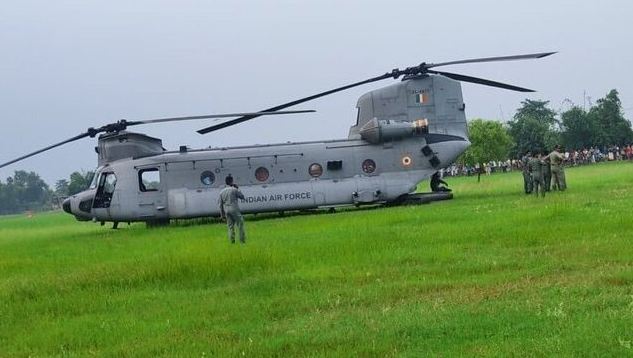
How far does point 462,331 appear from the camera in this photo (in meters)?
7.33

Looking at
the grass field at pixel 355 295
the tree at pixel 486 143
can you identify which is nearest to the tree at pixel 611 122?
the tree at pixel 486 143

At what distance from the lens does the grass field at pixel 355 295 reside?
23.8 ft

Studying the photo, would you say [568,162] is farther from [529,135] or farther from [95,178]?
[95,178]

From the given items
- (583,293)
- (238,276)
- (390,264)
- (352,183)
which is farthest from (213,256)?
(352,183)

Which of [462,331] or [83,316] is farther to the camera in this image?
[83,316]

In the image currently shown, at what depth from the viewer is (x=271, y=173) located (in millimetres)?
25656

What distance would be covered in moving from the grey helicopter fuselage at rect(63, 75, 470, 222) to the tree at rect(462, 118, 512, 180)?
39984 mm

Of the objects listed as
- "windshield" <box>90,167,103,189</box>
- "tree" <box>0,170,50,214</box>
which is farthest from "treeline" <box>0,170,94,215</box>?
"windshield" <box>90,167,103,189</box>

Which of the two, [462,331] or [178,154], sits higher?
[178,154]

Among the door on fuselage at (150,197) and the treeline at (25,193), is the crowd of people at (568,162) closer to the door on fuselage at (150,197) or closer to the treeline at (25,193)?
the door on fuselage at (150,197)

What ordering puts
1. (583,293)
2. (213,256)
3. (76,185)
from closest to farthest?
1. (583,293)
2. (213,256)
3. (76,185)

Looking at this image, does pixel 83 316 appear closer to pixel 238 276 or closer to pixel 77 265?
pixel 238 276

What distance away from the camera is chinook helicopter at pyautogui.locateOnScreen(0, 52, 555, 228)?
25344 millimetres

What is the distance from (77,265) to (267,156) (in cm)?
1165
